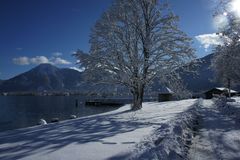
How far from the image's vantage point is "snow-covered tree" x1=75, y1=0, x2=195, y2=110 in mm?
27156

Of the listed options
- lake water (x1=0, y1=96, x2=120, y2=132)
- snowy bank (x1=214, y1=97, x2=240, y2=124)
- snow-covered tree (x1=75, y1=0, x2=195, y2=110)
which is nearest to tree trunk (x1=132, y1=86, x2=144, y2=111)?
snow-covered tree (x1=75, y1=0, x2=195, y2=110)

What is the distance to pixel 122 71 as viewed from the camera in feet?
88.0

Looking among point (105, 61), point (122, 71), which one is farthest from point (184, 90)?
point (105, 61)

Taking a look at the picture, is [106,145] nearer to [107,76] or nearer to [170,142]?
[170,142]

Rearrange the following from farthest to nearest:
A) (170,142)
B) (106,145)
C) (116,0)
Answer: (116,0) < (106,145) < (170,142)

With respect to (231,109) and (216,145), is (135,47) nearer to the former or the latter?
(231,109)

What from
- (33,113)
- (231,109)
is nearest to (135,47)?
(231,109)

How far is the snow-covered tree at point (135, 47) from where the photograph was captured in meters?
27.2

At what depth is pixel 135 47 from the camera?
27.8 metres

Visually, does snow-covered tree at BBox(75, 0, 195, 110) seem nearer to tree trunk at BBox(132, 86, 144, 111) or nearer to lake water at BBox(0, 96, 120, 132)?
tree trunk at BBox(132, 86, 144, 111)

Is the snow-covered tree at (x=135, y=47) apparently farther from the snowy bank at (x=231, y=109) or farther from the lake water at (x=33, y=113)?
the lake water at (x=33, y=113)

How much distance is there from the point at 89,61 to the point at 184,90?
34.7 ft

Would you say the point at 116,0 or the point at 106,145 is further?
the point at 116,0

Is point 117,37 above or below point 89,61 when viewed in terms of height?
above
